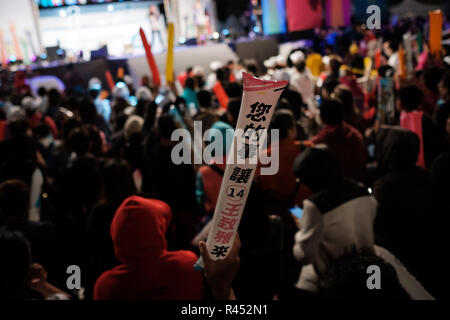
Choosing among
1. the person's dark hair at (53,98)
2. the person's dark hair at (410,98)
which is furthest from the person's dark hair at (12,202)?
the person's dark hair at (53,98)

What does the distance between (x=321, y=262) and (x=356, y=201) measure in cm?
33

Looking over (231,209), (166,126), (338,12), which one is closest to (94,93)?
(166,126)

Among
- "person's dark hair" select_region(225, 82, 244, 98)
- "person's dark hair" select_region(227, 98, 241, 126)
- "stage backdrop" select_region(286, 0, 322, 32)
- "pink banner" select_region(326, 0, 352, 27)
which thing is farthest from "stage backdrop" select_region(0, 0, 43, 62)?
"person's dark hair" select_region(227, 98, 241, 126)

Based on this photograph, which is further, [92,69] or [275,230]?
[92,69]

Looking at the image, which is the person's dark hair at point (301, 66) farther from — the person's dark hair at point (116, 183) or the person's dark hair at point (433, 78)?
the person's dark hair at point (116, 183)

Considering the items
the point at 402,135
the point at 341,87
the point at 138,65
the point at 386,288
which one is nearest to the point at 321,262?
the point at 386,288

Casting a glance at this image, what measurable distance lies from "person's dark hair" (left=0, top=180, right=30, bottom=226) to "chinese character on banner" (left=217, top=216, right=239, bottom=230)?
1628mm

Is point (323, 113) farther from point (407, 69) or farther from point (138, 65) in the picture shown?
point (138, 65)

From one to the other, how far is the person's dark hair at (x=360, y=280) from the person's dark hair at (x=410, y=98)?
1989 mm

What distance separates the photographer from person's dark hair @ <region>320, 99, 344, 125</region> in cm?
319

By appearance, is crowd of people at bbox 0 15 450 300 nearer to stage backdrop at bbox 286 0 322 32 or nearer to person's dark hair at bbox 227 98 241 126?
person's dark hair at bbox 227 98 241 126

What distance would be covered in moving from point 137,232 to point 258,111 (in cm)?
87

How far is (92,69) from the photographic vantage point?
11.8 meters
